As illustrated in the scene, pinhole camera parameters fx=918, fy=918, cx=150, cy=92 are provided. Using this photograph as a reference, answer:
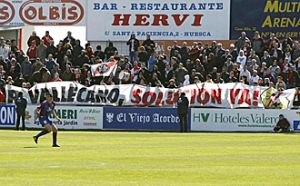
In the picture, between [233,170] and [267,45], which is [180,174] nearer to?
[233,170]

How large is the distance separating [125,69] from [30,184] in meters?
25.6

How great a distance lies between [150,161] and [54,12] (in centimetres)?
2638

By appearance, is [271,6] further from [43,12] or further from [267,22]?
[43,12]

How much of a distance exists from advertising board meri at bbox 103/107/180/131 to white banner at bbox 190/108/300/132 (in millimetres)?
1169

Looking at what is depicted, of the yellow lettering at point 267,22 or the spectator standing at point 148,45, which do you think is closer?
the spectator standing at point 148,45

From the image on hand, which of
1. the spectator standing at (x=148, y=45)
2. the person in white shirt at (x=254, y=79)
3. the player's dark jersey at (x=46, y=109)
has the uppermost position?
the spectator standing at (x=148, y=45)

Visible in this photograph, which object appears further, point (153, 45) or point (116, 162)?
point (153, 45)

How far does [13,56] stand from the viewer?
44500 millimetres

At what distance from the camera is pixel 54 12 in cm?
4922

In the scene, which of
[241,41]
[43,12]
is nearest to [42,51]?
[43,12]

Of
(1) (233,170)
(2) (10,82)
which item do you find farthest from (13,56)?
(1) (233,170)

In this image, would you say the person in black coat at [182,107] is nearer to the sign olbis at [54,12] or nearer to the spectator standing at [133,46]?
the spectator standing at [133,46]

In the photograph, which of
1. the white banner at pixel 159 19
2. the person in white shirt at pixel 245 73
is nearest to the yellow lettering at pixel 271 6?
the white banner at pixel 159 19

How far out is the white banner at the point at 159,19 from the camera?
47.5 meters
